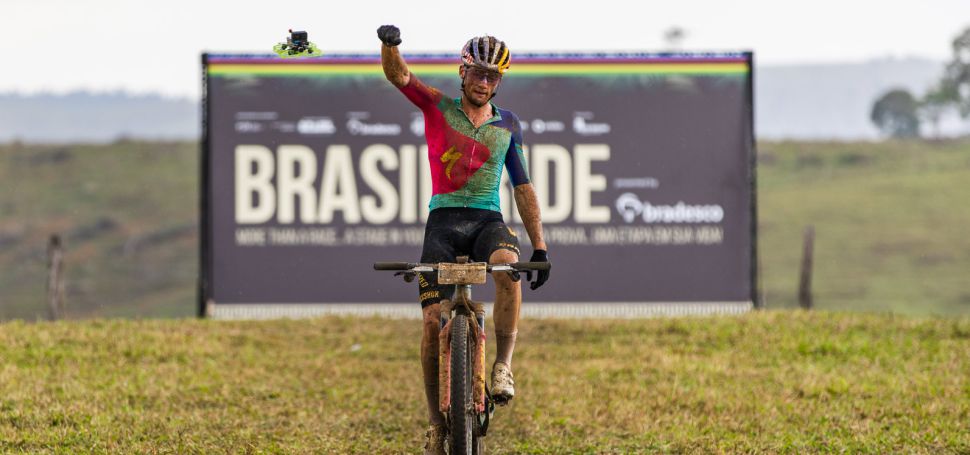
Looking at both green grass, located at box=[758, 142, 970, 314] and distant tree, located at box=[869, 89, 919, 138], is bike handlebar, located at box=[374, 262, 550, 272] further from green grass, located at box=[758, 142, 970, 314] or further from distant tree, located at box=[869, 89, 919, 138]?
distant tree, located at box=[869, 89, 919, 138]

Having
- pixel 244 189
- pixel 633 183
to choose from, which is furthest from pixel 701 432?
pixel 244 189

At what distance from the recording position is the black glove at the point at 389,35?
28.9 ft

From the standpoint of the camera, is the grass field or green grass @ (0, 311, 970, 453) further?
the grass field

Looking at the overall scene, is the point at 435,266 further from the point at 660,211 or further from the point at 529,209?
the point at 660,211

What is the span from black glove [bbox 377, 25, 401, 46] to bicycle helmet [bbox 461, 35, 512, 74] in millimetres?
599

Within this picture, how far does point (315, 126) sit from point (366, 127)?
0.82m

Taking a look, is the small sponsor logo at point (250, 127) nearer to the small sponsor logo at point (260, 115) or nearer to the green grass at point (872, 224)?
the small sponsor logo at point (260, 115)

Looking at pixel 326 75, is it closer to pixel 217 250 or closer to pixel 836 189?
pixel 217 250

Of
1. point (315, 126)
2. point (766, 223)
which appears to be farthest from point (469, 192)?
point (766, 223)

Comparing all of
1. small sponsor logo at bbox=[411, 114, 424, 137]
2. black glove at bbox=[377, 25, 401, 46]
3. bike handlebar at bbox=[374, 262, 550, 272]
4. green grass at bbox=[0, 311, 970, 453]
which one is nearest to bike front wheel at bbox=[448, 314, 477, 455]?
bike handlebar at bbox=[374, 262, 550, 272]

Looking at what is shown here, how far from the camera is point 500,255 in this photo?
8.91 meters

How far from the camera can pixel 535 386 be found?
1474 cm

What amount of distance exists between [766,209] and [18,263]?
49913 mm

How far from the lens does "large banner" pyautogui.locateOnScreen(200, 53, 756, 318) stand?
Answer: 21.4 m
